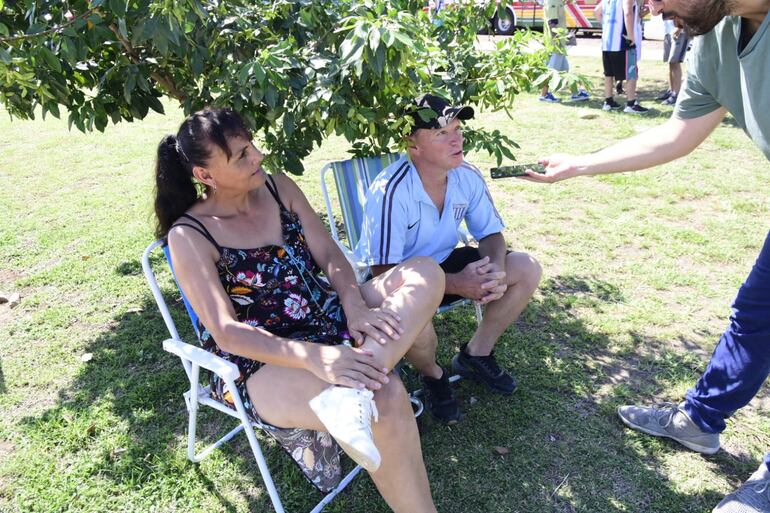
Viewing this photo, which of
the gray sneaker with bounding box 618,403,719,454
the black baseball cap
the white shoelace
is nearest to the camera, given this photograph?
the white shoelace

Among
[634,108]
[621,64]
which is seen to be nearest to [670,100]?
[634,108]

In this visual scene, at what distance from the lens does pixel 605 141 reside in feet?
23.0

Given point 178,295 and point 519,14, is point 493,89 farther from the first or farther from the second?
point 519,14

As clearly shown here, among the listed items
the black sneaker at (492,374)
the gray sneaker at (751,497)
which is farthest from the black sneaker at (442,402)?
the gray sneaker at (751,497)

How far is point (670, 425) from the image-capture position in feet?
8.95

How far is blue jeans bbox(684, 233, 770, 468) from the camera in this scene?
229 cm

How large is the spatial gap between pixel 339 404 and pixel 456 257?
1.35 m

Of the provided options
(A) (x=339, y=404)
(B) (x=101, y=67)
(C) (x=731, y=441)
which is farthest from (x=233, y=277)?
(C) (x=731, y=441)

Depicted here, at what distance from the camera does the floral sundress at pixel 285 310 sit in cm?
237

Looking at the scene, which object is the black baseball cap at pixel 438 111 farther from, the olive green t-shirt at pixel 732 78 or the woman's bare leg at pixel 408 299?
the olive green t-shirt at pixel 732 78

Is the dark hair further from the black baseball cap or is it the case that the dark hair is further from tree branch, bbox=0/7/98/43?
the black baseball cap

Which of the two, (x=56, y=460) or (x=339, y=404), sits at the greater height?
(x=339, y=404)

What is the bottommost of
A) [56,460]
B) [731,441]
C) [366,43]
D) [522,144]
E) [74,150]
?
[731,441]

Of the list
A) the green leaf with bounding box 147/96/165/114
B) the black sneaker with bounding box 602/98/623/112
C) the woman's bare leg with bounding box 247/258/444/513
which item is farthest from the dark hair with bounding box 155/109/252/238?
the black sneaker with bounding box 602/98/623/112
